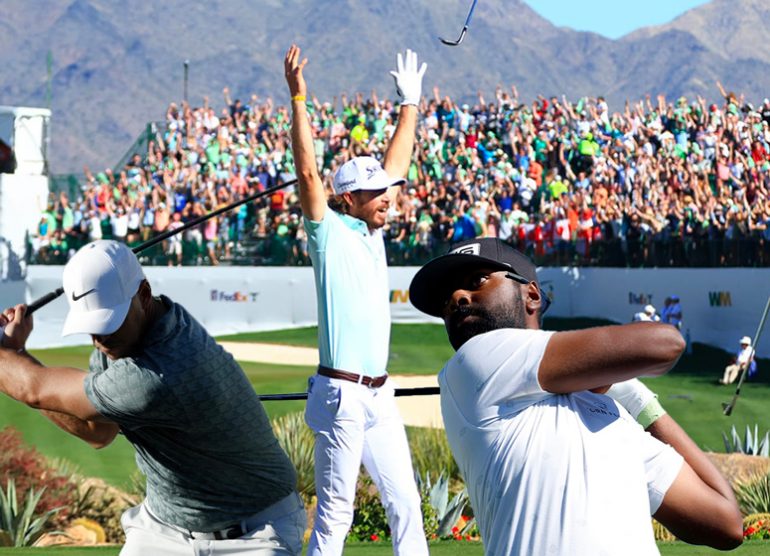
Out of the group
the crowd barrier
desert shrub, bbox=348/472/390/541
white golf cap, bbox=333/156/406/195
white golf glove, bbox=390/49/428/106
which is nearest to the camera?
white golf cap, bbox=333/156/406/195

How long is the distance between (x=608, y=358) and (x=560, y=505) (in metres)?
0.34

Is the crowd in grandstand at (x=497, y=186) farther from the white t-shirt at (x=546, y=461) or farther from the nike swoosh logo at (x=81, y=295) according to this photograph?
the white t-shirt at (x=546, y=461)

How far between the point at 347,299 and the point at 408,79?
1836mm

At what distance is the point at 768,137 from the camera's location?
25.0m

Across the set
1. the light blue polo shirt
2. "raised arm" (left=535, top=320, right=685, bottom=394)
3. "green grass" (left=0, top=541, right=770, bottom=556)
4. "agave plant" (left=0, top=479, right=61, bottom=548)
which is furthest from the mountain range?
"raised arm" (left=535, top=320, right=685, bottom=394)

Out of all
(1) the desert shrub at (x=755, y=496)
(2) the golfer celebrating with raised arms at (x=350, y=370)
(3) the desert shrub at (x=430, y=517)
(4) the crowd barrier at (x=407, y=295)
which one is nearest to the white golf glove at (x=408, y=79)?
(2) the golfer celebrating with raised arms at (x=350, y=370)

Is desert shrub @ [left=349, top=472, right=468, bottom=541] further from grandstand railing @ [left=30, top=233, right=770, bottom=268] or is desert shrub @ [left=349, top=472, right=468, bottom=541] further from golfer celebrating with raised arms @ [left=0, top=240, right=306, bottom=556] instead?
grandstand railing @ [left=30, top=233, right=770, bottom=268]

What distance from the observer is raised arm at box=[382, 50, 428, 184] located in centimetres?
720

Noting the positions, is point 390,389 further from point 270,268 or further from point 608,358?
point 270,268

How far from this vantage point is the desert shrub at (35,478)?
11.5 meters

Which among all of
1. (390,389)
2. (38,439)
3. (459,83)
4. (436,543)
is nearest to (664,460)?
(390,389)

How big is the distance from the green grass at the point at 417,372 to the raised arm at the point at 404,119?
7.19m

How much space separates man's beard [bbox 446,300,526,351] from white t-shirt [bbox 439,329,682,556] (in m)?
0.09

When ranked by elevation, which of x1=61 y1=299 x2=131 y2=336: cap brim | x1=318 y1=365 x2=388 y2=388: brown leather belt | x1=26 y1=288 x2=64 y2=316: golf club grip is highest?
x1=61 y1=299 x2=131 y2=336: cap brim
